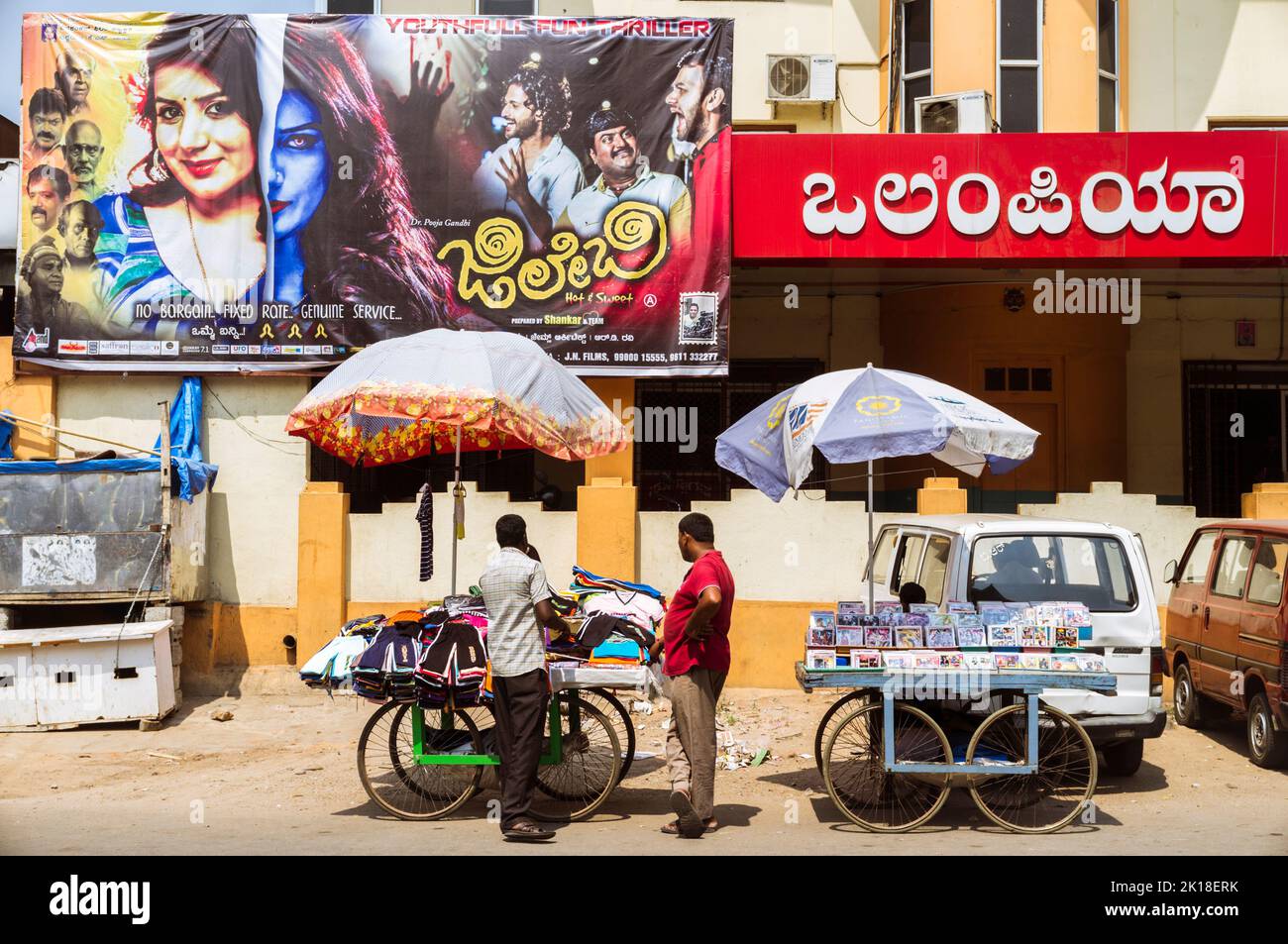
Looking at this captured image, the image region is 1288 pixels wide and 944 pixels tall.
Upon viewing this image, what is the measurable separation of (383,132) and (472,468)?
421cm

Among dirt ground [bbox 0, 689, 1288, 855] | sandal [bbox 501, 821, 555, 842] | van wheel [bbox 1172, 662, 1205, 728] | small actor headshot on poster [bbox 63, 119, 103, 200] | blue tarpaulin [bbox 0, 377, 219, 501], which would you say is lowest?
dirt ground [bbox 0, 689, 1288, 855]

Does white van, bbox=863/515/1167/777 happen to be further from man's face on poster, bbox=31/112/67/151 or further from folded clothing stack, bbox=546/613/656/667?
man's face on poster, bbox=31/112/67/151

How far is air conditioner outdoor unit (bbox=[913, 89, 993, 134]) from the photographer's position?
14.5 meters

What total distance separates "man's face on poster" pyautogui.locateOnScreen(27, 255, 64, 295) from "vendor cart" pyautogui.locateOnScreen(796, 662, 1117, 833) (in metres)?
9.14

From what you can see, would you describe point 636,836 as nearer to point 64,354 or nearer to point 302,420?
point 302,420

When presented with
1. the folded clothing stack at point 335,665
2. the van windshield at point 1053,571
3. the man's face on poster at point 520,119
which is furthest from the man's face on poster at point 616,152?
the folded clothing stack at point 335,665

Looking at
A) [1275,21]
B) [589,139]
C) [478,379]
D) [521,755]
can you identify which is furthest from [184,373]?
[1275,21]

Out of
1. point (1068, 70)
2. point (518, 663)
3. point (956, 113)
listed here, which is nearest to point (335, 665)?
point (518, 663)

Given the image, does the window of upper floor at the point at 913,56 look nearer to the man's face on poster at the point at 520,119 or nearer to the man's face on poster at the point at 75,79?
the man's face on poster at the point at 520,119

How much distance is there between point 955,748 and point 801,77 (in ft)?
34.7

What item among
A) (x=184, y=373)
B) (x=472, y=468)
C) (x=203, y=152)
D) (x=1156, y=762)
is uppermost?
(x=203, y=152)

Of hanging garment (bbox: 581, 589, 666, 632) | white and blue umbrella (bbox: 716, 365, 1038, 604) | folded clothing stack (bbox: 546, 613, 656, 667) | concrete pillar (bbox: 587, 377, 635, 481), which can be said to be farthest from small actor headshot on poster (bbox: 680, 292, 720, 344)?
folded clothing stack (bbox: 546, 613, 656, 667)

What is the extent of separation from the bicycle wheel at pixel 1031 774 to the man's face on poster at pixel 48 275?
10184 mm

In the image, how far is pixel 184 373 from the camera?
12.9 metres
